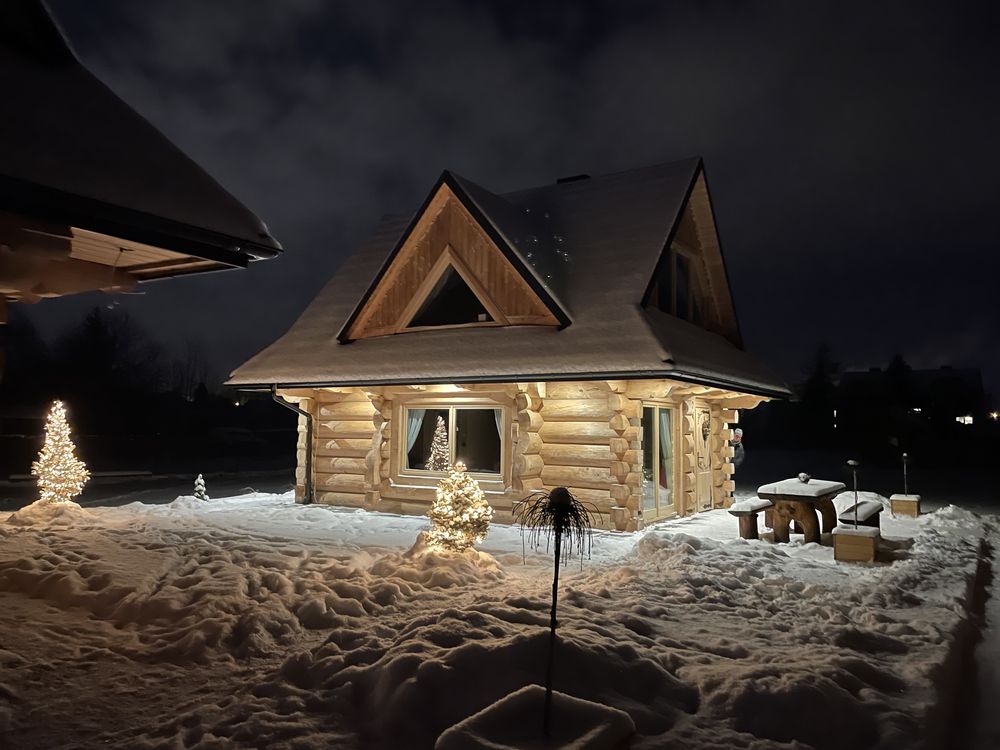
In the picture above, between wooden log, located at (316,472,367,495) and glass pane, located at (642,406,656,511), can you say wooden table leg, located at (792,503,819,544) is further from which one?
wooden log, located at (316,472,367,495)

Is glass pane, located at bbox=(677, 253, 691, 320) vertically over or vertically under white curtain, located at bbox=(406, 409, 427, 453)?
over

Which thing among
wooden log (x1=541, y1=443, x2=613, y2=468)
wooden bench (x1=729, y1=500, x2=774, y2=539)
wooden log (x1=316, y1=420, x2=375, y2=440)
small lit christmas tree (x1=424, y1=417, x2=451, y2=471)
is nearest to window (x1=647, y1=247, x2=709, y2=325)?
wooden log (x1=541, y1=443, x2=613, y2=468)

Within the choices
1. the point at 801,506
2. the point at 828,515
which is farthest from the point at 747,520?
the point at 828,515

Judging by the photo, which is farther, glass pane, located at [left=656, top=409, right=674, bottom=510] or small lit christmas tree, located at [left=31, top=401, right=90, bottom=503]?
glass pane, located at [left=656, top=409, right=674, bottom=510]

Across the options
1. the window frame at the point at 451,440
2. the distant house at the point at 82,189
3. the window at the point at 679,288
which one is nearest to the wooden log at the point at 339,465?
the window frame at the point at 451,440

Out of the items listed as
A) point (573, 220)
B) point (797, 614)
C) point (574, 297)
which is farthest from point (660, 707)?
point (573, 220)

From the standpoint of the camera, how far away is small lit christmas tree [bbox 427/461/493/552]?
315 inches

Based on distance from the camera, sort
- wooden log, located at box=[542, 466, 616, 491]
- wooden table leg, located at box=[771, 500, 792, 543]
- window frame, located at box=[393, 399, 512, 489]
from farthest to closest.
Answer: window frame, located at box=[393, 399, 512, 489] → wooden log, located at box=[542, 466, 616, 491] → wooden table leg, located at box=[771, 500, 792, 543]

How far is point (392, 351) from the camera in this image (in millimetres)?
13242

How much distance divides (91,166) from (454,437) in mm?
10096

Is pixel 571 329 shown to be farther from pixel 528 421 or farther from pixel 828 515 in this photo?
pixel 828 515

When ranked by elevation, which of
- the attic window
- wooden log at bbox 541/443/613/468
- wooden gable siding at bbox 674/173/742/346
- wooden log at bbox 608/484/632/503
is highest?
wooden gable siding at bbox 674/173/742/346

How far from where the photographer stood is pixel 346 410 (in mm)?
14875

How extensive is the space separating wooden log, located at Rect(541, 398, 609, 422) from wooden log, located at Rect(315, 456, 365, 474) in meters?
4.62
